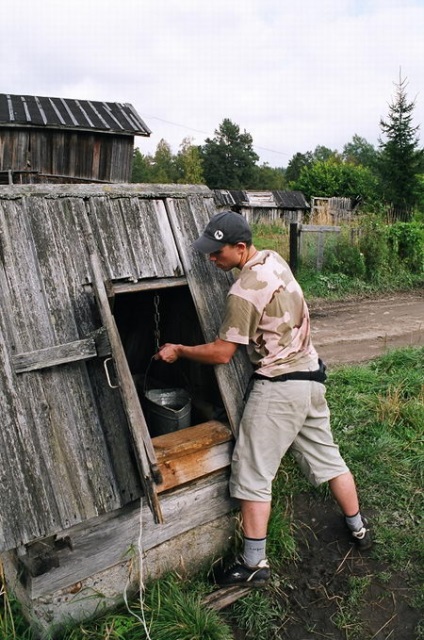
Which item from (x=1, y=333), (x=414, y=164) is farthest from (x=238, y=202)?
(x=1, y=333)

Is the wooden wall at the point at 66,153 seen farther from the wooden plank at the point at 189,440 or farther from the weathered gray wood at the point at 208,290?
the wooden plank at the point at 189,440

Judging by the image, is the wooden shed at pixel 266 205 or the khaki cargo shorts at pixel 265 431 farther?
the wooden shed at pixel 266 205

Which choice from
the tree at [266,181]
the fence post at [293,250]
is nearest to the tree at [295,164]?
the tree at [266,181]

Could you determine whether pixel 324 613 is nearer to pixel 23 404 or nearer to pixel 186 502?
pixel 186 502

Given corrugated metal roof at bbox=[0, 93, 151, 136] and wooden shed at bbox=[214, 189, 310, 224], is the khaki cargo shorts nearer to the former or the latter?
corrugated metal roof at bbox=[0, 93, 151, 136]

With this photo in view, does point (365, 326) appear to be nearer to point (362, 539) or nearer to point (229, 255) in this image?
point (362, 539)

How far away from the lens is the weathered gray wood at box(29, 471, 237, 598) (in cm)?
273

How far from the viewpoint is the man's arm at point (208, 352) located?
2.97 meters

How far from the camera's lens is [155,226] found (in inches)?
130

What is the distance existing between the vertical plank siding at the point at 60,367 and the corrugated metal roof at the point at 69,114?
14507 mm

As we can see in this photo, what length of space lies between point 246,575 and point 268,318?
63.6 inches

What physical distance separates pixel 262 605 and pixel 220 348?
1.63 m

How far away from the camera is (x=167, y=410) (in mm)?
3441

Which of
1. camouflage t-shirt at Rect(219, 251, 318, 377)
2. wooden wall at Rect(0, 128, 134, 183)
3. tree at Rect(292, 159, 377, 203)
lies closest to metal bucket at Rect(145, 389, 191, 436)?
camouflage t-shirt at Rect(219, 251, 318, 377)
